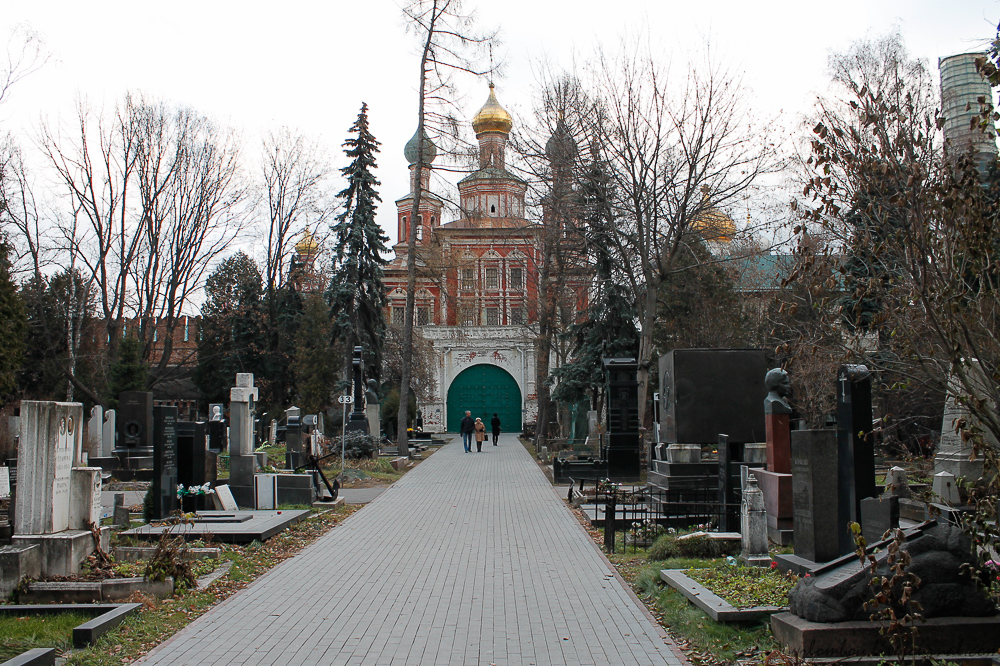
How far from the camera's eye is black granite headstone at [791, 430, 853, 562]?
8.04 meters

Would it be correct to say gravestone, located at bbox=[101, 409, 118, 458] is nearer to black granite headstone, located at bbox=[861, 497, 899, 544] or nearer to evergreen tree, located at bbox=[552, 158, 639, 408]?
evergreen tree, located at bbox=[552, 158, 639, 408]

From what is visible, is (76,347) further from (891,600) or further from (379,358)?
(891,600)

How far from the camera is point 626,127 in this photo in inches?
832

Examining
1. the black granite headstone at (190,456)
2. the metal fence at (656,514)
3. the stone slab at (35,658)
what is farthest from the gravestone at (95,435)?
the stone slab at (35,658)

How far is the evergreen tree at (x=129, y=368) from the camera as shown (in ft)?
112

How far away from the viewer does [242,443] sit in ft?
51.4

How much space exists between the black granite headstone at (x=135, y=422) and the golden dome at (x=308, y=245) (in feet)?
58.1

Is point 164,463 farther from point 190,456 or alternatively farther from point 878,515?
point 878,515

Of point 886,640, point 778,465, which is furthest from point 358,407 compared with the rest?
point 886,640

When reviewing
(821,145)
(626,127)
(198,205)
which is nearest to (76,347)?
(198,205)

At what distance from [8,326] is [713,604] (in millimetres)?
29618

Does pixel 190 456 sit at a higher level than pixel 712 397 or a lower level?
lower

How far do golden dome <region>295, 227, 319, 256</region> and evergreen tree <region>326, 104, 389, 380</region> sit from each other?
29.3 feet

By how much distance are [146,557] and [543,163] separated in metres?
16.2
